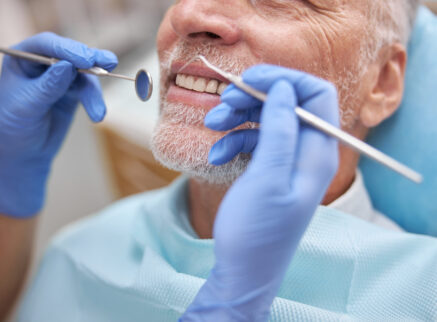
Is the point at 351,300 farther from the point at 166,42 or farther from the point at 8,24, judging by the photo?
the point at 8,24

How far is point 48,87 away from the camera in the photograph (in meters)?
0.89

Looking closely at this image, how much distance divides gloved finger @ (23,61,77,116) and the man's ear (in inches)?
26.9

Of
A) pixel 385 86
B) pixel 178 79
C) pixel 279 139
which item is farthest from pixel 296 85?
pixel 385 86

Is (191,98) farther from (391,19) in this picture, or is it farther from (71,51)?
(391,19)

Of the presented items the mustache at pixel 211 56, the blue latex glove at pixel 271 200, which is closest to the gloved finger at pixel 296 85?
the blue latex glove at pixel 271 200

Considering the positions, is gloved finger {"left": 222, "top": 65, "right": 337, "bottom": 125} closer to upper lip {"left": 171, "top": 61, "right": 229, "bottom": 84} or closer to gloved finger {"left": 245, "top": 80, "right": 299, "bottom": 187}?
gloved finger {"left": 245, "top": 80, "right": 299, "bottom": 187}

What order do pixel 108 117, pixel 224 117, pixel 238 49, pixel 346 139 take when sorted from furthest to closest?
pixel 108 117, pixel 238 49, pixel 224 117, pixel 346 139

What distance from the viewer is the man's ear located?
0.89m

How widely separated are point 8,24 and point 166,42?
1.45 m

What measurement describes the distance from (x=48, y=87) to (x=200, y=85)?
367mm

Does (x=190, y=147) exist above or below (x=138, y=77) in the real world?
below

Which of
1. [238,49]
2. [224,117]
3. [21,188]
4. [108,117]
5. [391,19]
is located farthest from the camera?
[108,117]

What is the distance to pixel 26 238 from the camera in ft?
3.88

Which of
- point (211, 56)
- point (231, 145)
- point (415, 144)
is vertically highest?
point (211, 56)
